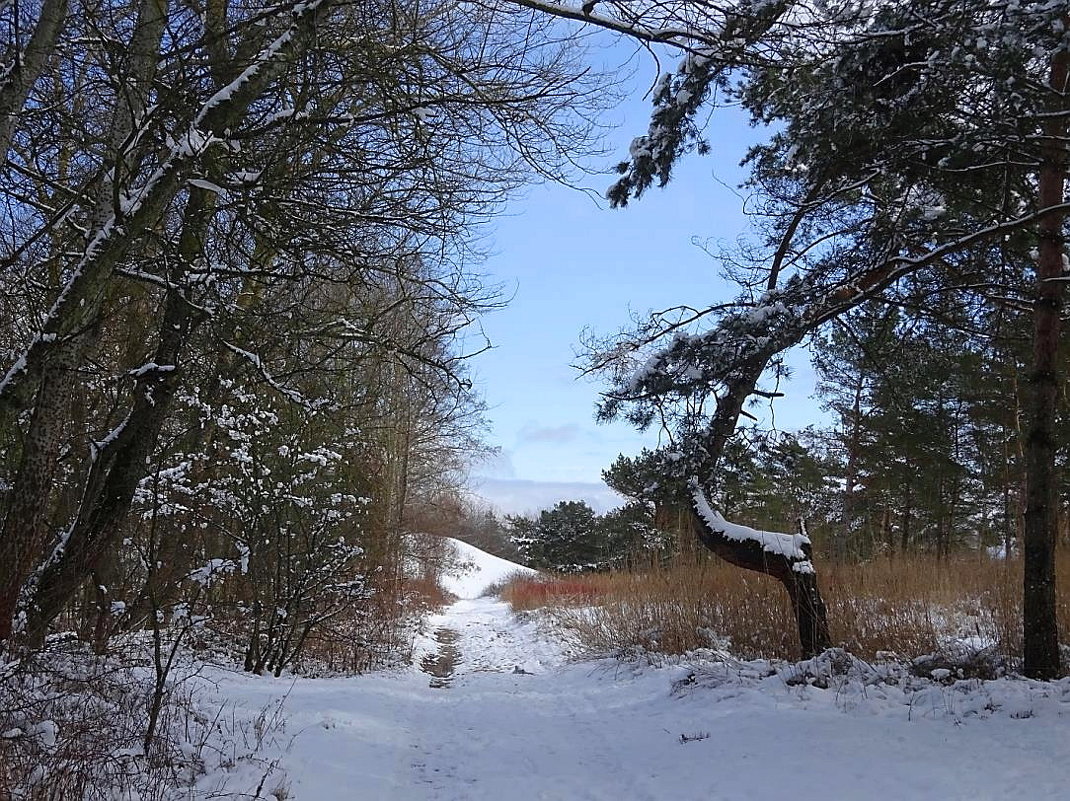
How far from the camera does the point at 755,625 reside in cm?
837

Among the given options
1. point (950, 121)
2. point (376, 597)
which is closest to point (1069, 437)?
point (950, 121)

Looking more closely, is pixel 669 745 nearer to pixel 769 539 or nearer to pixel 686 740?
pixel 686 740

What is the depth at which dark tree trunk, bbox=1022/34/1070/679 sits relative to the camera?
5434 mm

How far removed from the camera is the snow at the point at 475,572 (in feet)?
102

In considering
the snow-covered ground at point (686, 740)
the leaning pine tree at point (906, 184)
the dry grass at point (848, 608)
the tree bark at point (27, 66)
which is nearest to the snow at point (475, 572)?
the dry grass at point (848, 608)

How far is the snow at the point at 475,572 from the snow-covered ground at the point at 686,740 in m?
22.4

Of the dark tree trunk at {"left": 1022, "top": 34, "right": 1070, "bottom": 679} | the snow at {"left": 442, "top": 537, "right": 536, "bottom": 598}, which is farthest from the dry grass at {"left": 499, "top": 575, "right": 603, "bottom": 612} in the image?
the snow at {"left": 442, "top": 537, "right": 536, "bottom": 598}

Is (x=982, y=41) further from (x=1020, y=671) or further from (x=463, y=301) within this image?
(x=1020, y=671)

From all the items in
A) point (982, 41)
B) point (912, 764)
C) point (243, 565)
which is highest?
point (982, 41)

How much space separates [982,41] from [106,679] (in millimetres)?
6538

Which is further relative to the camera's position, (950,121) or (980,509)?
(980,509)

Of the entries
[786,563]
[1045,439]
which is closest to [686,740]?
[786,563]

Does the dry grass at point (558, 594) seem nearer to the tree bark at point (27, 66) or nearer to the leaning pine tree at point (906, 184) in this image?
the leaning pine tree at point (906, 184)

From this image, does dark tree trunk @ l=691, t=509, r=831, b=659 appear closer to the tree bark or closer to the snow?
the tree bark
